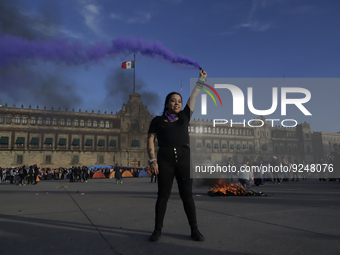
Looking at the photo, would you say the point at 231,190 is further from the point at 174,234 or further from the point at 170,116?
the point at 170,116

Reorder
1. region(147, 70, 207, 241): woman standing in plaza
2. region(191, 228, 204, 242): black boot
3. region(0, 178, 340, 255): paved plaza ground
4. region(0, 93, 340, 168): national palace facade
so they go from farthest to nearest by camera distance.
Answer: region(0, 93, 340, 168): national palace facade < region(147, 70, 207, 241): woman standing in plaza < region(191, 228, 204, 242): black boot < region(0, 178, 340, 255): paved plaza ground

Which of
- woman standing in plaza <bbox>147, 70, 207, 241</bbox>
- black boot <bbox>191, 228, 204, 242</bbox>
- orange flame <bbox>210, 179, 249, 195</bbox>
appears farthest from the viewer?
orange flame <bbox>210, 179, 249, 195</bbox>

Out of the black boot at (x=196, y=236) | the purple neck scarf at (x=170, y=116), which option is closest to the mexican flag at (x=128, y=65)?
the purple neck scarf at (x=170, y=116)

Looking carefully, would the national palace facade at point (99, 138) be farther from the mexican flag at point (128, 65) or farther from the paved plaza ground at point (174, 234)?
the paved plaza ground at point (174, 234)

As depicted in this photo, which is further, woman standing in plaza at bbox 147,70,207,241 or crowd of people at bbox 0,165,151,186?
crowd of people at bbox 0,165,151,186

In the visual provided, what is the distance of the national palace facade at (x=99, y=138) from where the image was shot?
138ft

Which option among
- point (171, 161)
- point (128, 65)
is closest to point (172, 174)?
point (171, 161)

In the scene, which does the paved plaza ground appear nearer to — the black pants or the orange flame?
the black pants

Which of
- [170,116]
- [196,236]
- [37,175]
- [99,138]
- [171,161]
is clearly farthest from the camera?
[99,138]

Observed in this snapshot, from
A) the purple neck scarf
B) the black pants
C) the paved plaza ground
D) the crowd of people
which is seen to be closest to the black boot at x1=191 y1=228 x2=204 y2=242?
the paved plaza ground

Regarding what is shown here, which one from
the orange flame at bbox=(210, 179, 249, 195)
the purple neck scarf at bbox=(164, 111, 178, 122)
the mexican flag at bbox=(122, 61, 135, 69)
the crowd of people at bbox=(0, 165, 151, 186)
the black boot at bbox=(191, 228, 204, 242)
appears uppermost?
the mexican flag at bbox=(122, 61, 135, 69)

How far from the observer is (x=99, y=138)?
47.7 metres

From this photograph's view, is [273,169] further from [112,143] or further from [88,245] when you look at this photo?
[112,143]

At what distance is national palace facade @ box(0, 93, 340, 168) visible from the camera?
42031mm
